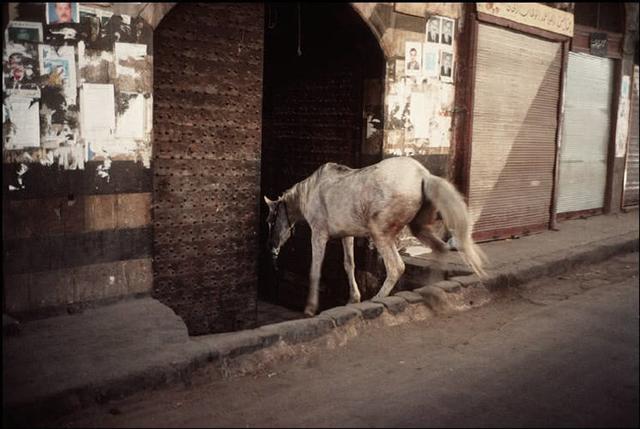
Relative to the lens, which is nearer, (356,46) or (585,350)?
(585,350)

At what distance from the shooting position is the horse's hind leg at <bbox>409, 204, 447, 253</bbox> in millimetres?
6755

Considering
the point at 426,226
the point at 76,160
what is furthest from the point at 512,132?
the point at 76,160

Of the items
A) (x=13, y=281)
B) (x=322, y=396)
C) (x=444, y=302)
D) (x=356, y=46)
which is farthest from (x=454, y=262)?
(x=13, y=281)

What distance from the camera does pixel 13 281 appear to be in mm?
5121

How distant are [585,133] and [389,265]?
26.9 ft

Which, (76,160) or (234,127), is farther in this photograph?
(234,127)

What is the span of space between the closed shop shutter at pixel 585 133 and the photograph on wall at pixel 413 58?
4881mm

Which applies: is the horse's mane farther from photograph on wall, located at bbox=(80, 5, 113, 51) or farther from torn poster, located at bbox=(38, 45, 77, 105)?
torn poster, located at bbox=(38, 45, 77, 105)

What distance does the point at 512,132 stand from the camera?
10.3 meters

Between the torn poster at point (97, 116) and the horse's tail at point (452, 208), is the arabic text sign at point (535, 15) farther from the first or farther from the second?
the torn poster at point (97, 116)

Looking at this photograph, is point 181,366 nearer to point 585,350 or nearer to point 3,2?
point 3,2

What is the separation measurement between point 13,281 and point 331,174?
3426 mm

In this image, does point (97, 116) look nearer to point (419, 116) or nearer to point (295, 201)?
point (295, 201)

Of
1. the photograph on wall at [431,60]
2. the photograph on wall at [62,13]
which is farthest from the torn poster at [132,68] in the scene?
the photograph on wall at [431,60]
